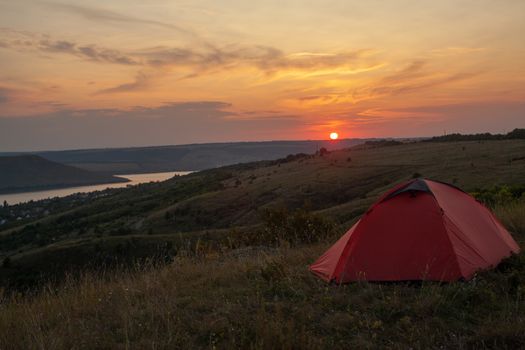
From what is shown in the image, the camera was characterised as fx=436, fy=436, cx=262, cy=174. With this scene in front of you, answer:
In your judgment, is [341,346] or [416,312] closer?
[341,346]

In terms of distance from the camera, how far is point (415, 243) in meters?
6.92

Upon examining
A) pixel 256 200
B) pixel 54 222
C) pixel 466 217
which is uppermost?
pixel 466 217

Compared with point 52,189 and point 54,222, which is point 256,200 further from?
point 52,189

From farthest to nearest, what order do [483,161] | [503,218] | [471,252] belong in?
[483,161]
[503,218]
[471,252]

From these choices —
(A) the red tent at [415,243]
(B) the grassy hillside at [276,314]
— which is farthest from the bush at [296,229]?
(B) the grassy hillside at [276,314]

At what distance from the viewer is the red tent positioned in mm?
6676

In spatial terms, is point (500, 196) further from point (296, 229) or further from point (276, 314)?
point (276, 314)

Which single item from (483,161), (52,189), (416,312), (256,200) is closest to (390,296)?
(416,312)

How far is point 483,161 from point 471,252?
86.8ft

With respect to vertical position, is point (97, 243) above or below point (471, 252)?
below

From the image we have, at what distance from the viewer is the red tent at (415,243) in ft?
21.9

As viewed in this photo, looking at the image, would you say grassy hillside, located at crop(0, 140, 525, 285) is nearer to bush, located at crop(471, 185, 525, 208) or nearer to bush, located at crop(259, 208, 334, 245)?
bush, located at crop(259, 208, 334, 245)

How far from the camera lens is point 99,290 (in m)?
7.33

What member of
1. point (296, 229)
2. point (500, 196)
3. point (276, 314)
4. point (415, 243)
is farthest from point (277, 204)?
point (276, 314)
